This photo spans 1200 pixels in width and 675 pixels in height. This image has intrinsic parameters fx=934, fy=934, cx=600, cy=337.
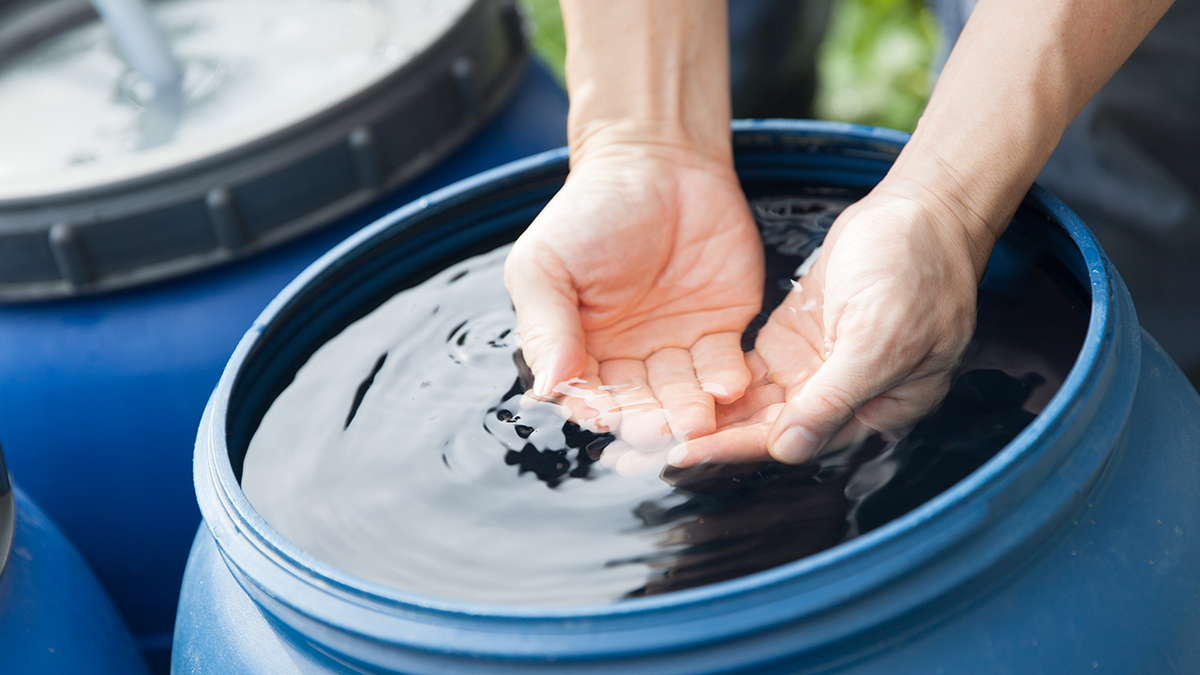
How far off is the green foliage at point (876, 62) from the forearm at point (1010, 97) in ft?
5.30

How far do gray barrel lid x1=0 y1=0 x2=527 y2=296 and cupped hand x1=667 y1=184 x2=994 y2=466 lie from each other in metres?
0.60

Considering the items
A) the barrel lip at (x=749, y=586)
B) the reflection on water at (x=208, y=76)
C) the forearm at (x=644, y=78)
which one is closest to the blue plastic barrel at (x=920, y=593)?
the barrel lip at (x=749, y=586)

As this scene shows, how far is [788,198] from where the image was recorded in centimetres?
111

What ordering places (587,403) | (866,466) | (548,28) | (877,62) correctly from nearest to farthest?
(866,466)
(587,403)
(877,62)
(548,28)

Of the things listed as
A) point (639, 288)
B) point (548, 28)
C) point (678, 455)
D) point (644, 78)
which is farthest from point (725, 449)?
point (548, 28)

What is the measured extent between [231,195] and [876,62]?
1.97 m

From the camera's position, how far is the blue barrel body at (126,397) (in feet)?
3.70

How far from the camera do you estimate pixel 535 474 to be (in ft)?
2.64

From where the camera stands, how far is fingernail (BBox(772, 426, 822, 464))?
77cm

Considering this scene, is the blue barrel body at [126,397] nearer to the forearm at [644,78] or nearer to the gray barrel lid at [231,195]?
the gray barrel lid at [231,195]

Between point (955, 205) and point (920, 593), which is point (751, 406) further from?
point (920, 593)

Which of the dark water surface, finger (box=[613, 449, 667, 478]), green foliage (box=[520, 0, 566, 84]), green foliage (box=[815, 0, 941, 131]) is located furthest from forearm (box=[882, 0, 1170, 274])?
green foliage (box=[520, 0, 566, 84])

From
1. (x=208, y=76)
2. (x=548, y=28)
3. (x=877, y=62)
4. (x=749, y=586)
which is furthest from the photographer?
(x=548, y=28)

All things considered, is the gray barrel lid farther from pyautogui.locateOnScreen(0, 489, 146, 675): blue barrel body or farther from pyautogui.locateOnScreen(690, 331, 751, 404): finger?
pyautogui.locateOnScreen(690, 331, 751, 404): finger
